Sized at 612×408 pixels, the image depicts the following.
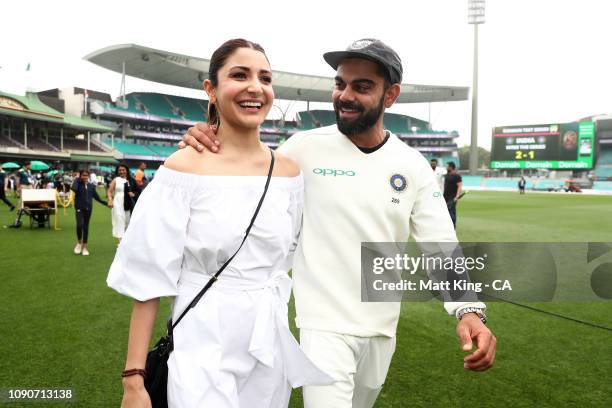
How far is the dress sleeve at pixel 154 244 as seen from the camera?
54.5 inches

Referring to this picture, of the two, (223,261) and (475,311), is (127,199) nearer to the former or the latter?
(223,261)

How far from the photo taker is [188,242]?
1.45 m

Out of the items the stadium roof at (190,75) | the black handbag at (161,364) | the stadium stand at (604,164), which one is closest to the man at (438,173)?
the black handbag at (161,364)

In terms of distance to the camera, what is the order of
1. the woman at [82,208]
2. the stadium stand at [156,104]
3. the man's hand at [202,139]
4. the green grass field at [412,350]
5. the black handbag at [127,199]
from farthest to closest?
the stadium stand at [156,104], the black handbag at [127,199], the woman at [82,208], the green grass field at [412,350], the man's hand at [202,139]

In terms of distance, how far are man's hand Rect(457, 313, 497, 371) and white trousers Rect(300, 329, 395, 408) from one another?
1.19 feet

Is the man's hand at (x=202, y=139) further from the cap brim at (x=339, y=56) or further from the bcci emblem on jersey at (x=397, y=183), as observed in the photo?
the bcci emblem on jersey at (x=397, y=183)

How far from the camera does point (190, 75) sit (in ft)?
159

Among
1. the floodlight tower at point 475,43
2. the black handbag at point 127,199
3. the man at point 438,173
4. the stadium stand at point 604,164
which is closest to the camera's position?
the black handbag at point 127,199

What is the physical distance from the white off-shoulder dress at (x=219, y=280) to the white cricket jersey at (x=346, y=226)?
35cm

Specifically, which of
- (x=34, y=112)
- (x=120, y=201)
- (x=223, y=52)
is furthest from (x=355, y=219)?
(x=34, y=112)

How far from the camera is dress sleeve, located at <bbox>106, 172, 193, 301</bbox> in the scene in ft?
4.54

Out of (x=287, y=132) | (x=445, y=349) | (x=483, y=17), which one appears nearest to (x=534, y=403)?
(x=445, y=349)

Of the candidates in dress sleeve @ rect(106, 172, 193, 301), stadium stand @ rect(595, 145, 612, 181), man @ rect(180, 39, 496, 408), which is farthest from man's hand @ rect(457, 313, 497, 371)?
stadium stand @ rect(595, 145, 612, 181)

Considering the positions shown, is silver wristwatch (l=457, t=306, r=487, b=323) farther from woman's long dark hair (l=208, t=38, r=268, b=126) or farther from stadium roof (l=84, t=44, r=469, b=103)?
stadium roof (l=84, t=44, r=469, b=103)
